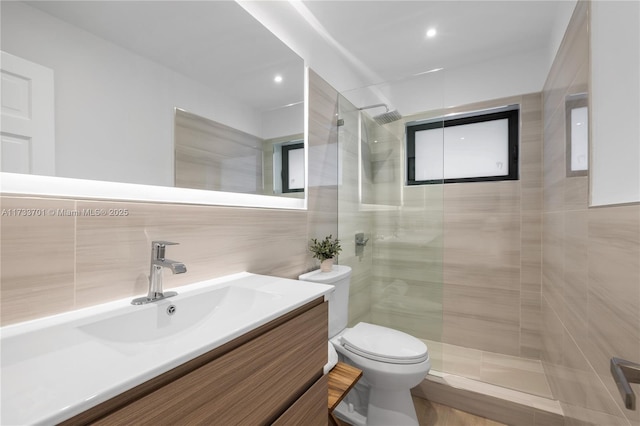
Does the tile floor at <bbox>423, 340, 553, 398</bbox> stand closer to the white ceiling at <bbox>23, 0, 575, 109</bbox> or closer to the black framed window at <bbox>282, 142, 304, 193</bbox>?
the black framed window at <bbox>282, 142, 304, 193</bbox>

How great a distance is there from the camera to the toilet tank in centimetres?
158

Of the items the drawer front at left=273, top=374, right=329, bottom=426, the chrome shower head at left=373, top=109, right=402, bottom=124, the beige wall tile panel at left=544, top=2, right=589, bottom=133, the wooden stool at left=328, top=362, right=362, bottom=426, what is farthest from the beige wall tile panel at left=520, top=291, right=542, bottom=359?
the drawer front at left=273, top=374, right=329, bottom=426

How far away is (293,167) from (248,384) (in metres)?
1.18

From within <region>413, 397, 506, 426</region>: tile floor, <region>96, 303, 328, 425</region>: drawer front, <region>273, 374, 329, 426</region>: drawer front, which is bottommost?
<region>413, 397, 506, 426</region>: tile floor

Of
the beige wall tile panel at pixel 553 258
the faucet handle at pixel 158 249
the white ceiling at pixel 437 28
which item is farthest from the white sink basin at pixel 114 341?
the white ceiling at pixel 437 28

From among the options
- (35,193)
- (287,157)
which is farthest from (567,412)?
(35,193)

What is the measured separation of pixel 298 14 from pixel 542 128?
1.88 m

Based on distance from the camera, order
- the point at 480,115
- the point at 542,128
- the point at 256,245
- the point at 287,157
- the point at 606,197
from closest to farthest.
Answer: the point at 606,197 < the point at 256,245 < the point at 287,157 < the point at 542,128 < the point at 480,115

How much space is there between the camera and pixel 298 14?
168 centimetres

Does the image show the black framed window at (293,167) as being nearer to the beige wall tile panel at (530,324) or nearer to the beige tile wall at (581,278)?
the beige tile wall at (581,278)

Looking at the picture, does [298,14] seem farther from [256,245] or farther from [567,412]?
[567,412]

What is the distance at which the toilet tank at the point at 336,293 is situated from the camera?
1.58 m

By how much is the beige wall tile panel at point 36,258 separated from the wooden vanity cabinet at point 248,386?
0.43 m

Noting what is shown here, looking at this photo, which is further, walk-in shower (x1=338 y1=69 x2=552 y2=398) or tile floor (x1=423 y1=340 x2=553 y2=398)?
walk-in shower (x1=338 y1=69 x2=552 y2=398)
